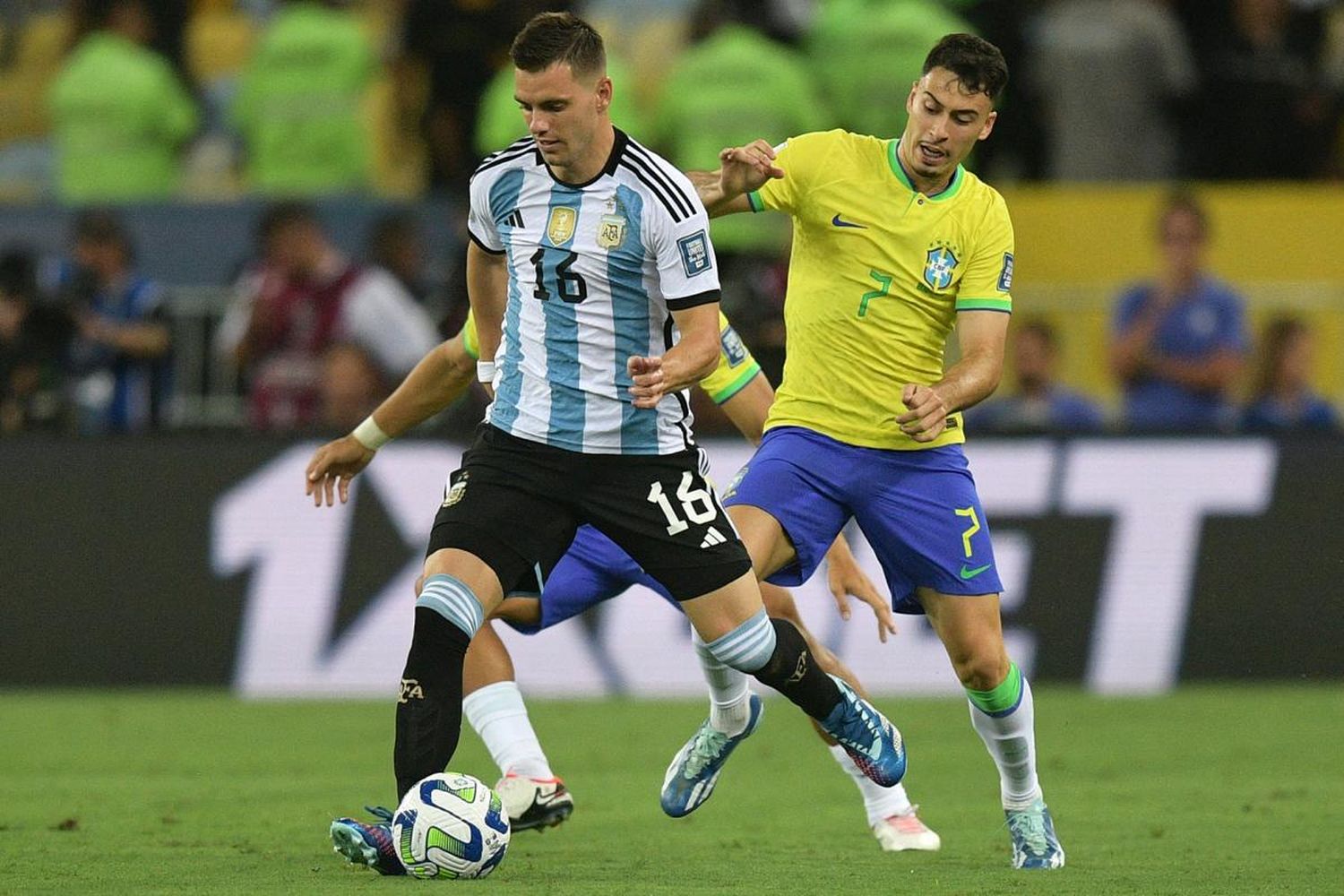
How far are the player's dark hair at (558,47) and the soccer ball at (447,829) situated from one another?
6.74ft

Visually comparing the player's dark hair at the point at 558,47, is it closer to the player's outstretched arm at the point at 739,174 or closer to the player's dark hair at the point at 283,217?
the player's outstretched arm at the point at 739,174

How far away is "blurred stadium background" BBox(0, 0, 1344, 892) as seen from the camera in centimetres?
1329

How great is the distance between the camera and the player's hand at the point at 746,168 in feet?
24.2

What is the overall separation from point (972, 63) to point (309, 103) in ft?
30.2

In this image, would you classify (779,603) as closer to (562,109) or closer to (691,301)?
(691,301)

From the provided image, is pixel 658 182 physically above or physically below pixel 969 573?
above

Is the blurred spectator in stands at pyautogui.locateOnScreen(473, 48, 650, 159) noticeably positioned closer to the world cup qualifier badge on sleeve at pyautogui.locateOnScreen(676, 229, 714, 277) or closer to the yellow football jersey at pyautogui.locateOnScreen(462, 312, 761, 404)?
the yellow football jersey at pyautogui.locateOnScreen(462, 312, 761, 404)

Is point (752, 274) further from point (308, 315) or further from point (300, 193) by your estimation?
point (300, 193)

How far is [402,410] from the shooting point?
25.0ft

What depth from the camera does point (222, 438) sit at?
44.5 feet

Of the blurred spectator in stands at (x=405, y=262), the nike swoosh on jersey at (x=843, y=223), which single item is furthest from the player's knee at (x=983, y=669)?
the blurred spectator in stands at (x=405, y=262)

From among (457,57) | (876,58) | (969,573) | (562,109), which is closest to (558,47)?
(562,109)

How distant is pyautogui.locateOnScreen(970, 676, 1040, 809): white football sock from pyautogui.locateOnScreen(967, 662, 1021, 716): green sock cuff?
0.08 feet

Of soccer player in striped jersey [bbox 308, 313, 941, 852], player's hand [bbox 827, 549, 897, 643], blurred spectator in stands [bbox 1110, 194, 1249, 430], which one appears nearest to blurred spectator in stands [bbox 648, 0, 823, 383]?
blurred spectator in stands [bbox 1110, 194, 1249, 430]
